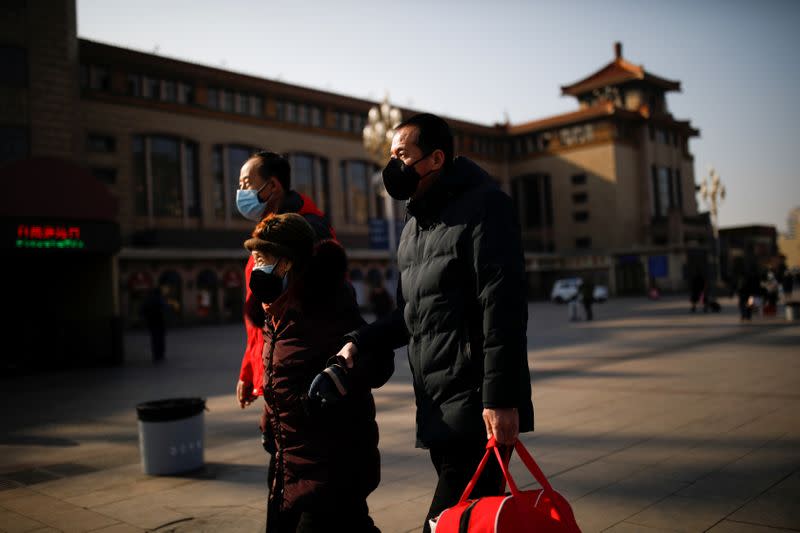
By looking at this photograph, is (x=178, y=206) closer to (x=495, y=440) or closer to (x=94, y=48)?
(x=94, y=48)

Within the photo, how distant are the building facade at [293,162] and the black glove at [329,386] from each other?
14365mm

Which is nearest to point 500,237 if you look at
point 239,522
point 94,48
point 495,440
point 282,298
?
point 495,440

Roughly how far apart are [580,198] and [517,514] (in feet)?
212

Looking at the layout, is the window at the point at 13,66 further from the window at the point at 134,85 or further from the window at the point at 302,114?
the window at the point at 302,114

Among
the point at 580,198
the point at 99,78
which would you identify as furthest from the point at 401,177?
the point at 580,198

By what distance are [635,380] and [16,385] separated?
1168 cm

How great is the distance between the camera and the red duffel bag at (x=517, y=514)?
6.81 ft

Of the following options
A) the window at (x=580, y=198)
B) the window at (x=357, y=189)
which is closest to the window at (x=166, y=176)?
the window at (x=357, y=189)

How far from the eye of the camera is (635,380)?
9.36m

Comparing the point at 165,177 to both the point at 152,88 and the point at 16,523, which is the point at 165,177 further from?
the point at 16,523

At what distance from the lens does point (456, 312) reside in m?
2.51

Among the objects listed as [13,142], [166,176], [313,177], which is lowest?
[13,142]

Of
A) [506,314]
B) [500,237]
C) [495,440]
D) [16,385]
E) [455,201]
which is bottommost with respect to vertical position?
[16,385]

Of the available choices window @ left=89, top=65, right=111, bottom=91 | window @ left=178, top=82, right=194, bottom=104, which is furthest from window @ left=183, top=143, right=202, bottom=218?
window @ left=89, top=65, right=111, bottom=91
